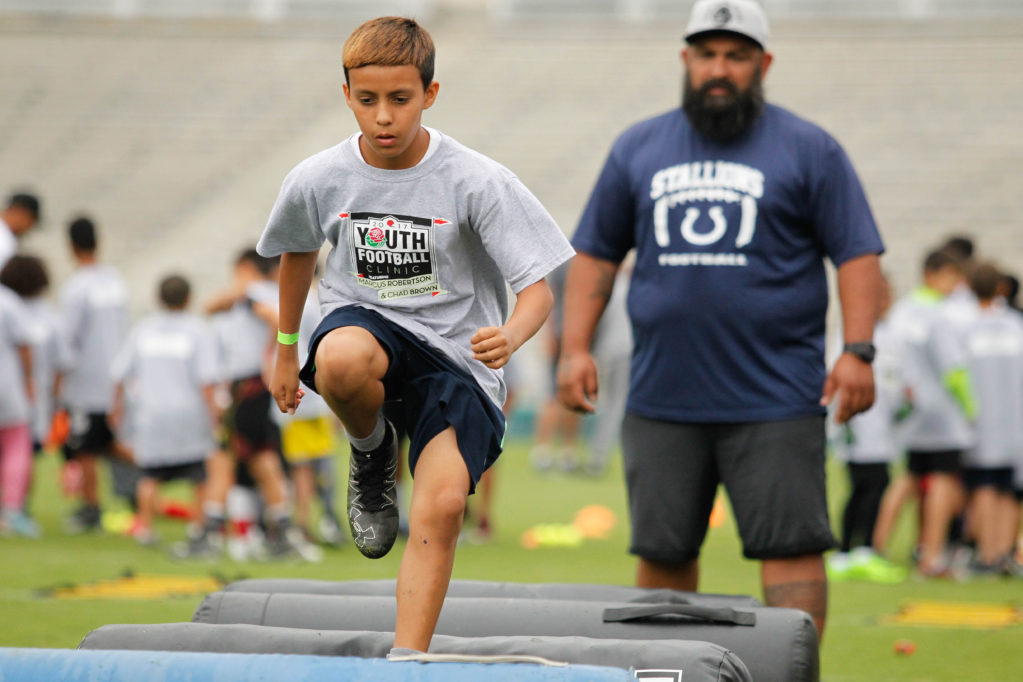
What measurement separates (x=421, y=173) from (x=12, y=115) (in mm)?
26756

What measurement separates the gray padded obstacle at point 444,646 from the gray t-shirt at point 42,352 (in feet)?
20.7

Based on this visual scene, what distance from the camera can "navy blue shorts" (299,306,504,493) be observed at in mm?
3666

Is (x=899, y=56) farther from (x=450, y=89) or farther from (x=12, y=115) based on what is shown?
(x=12, y=115)

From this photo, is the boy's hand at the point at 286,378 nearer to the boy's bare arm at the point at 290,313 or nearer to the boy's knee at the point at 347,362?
the boy's bare arm at the point at 290,313

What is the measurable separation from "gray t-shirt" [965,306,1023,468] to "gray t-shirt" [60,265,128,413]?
6.14 metres

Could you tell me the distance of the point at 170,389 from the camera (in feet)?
30.6

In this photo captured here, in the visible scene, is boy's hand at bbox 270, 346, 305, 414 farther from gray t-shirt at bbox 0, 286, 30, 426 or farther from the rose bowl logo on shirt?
gray t-shirt at bbox 0, 286, 30, 426

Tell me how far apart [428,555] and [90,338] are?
24.7 ft

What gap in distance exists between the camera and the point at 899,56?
25109mm

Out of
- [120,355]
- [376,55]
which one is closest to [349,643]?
[376,55]

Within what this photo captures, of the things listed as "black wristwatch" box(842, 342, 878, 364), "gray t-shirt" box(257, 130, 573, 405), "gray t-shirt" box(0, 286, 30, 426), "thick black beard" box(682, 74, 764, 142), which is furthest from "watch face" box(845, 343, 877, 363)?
"gray t-shirt" box(0, 286, 30, 426)

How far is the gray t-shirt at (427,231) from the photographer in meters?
3.75

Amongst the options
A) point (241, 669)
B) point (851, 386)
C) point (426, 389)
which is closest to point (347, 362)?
point (426, 389)

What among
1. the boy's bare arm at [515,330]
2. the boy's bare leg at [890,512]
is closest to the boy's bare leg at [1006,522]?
the boy's bare leg at [890,512]
